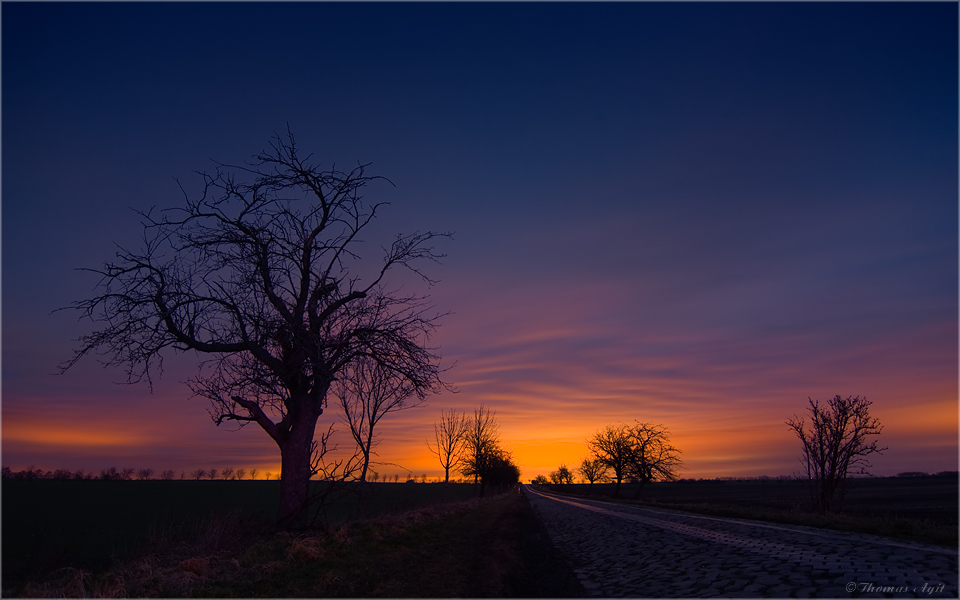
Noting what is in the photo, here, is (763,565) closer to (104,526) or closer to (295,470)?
(295,470)

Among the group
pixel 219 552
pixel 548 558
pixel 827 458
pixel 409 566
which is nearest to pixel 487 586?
pixel 409 566

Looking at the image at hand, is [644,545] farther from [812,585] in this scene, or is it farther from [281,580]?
[281,580]

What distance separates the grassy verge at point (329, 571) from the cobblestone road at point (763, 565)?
122cm

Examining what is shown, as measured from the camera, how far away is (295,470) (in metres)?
12.1

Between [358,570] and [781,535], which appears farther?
[781,535]

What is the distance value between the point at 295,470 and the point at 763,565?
32.3 ft

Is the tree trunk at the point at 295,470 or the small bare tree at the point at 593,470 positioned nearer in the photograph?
the tree trunk at the point at 295,470

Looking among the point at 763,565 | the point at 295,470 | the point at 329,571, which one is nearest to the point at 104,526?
the point at 295,470

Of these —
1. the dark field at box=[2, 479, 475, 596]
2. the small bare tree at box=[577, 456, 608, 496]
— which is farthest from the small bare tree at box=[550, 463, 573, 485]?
the dark field at box=[2, 479, 475, 596]

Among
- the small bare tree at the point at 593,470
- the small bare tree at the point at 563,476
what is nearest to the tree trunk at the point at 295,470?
the small bare tree at the point at 593,470

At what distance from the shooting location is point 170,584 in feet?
25.5

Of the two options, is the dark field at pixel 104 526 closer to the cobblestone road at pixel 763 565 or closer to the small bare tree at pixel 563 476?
the cobblestone road at pixel 763 565

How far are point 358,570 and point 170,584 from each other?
129 inches

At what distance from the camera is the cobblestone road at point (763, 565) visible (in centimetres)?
685
